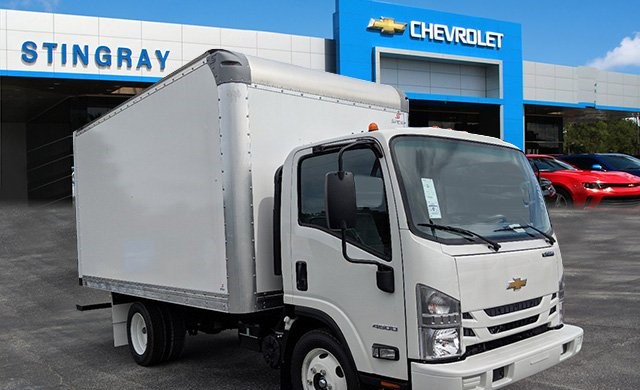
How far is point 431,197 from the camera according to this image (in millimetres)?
4328

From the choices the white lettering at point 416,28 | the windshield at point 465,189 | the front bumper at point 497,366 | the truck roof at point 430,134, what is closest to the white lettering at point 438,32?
the white lettering at point 416,28

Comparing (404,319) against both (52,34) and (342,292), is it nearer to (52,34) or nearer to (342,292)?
(342,292)

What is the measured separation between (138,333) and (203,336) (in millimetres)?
1668

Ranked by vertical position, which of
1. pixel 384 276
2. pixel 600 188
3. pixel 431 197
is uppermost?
pixel 431 197

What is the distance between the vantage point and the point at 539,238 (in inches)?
190

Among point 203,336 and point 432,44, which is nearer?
point 203,336

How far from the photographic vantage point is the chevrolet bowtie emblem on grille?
173 inches

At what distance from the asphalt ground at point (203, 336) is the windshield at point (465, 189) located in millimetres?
1915

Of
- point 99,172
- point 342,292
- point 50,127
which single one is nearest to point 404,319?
point 342,292

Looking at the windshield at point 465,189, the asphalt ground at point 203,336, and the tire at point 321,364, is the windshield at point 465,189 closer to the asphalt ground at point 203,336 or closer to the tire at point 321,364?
the tire at point 321,364

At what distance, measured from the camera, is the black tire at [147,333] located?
705cm

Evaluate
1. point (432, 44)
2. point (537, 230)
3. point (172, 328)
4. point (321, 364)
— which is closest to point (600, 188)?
point (537, 230)

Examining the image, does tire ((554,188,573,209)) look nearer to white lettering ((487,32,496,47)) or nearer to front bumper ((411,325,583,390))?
front bumper ((411,325,583,390))

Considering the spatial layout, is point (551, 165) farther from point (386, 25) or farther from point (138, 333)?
point (386, 25)
